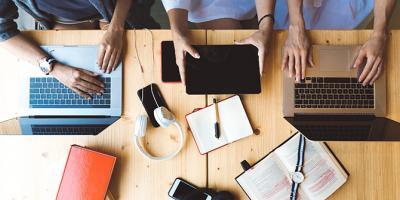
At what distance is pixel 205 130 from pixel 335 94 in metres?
0.38

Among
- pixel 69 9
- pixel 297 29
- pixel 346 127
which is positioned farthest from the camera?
pixel 69 9

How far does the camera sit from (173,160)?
3.34 ft

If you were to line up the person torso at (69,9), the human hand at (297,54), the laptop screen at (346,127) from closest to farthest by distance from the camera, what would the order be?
the laptop screen at (346,127), the human hand at (297,54), the person torso at (69,9)

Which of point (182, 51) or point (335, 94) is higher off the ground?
point (182, 51)

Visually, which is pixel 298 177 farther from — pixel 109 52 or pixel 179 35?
pixel 109 52

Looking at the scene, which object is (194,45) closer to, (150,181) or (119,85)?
(119,85)

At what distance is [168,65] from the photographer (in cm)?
105

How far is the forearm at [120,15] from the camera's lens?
108 centimetres

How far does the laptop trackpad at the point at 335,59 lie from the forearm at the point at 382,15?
117mm

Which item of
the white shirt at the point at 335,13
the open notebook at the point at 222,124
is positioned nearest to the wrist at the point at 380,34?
the white shirt at the point at 335,13

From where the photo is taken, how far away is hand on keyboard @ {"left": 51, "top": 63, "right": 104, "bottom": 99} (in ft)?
3.40

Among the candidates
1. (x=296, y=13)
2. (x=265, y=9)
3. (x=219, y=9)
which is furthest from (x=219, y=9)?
(x=296, y=13)

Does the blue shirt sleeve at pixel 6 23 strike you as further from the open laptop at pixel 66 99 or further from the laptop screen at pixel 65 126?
the laptop screen at pixel 65 126

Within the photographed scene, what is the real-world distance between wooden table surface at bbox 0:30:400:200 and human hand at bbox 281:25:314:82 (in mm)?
28
